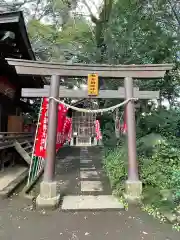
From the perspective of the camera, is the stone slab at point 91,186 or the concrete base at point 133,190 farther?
the stone slab at point 91,186

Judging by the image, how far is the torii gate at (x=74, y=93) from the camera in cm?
596

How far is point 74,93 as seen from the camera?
650 centimetres

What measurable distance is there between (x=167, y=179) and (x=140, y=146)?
2.52m

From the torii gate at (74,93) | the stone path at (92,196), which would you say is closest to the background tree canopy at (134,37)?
the torii gate at (74,93)

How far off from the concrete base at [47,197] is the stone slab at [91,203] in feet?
0.84

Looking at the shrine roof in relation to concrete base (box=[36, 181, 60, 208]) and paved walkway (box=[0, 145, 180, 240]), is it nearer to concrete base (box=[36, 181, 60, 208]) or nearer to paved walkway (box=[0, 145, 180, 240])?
concrete base (box=[36, 181, 60, 208])

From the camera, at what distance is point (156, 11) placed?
10469mm

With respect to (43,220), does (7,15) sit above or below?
above

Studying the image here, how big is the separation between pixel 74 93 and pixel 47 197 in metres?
2.75

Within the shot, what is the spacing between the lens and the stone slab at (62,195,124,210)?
563cm

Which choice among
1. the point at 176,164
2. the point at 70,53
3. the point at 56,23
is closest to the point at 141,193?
the point at 176,164

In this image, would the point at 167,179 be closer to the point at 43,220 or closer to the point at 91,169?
the point at 43,220

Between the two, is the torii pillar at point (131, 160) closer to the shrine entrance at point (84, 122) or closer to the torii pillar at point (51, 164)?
the torii pillar at point (51, 164)

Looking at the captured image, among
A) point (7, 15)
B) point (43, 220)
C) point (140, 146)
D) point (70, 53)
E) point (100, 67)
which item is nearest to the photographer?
point (43, 220)
